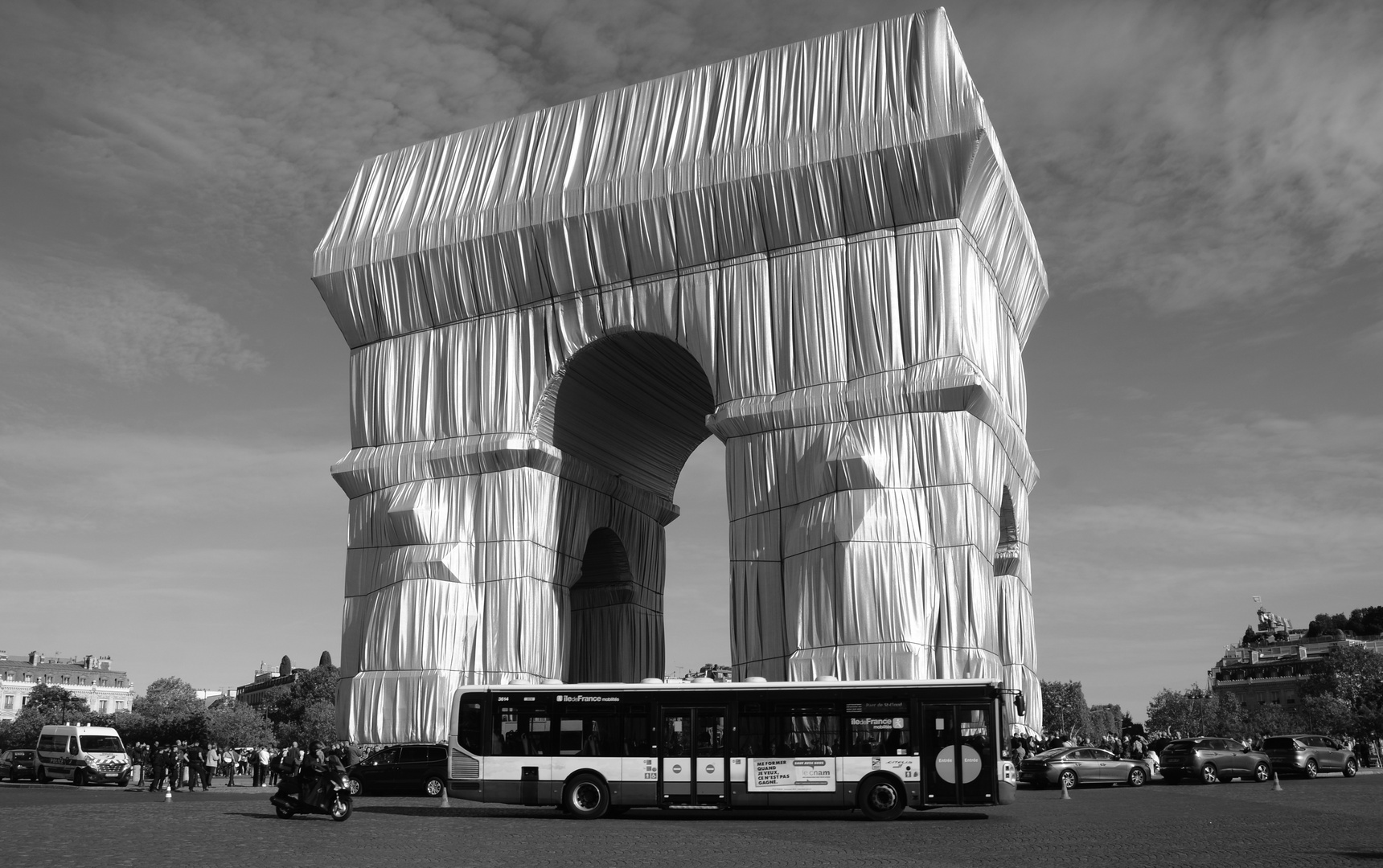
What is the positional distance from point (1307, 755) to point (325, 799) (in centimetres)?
2378

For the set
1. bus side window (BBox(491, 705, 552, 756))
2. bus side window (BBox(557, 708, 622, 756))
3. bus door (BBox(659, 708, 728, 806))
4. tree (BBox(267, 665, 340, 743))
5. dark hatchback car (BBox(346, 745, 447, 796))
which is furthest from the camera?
tree (BBox(267, 665, 340, 743))

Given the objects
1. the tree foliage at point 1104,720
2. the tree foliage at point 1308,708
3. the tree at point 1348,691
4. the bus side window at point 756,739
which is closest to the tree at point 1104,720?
the tree foliage at point 1104,720

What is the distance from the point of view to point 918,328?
28.1 meters

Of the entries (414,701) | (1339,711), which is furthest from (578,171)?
(1339,711)

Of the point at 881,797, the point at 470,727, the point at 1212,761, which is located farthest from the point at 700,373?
the point at 881,797

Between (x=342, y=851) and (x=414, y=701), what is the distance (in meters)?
17.3

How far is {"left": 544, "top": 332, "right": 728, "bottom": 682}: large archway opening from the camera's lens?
3341 centimetres

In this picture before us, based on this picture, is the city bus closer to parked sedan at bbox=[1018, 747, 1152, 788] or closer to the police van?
parked sedan at bbox=[1018, 747, 1152, 788]

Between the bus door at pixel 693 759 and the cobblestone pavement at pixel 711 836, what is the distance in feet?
1.24

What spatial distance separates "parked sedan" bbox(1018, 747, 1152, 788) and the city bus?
1136 cm

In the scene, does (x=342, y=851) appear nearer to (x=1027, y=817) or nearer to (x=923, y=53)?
(x=1027, y=817)

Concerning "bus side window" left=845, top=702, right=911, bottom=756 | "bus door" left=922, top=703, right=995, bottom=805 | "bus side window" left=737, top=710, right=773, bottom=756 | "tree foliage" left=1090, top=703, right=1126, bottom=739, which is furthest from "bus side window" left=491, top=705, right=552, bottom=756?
"tree foliage" left=1090, top=703, right=1126, bottom=739

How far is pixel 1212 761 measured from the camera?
100ft

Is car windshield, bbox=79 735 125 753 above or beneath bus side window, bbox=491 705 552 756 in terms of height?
beneath
